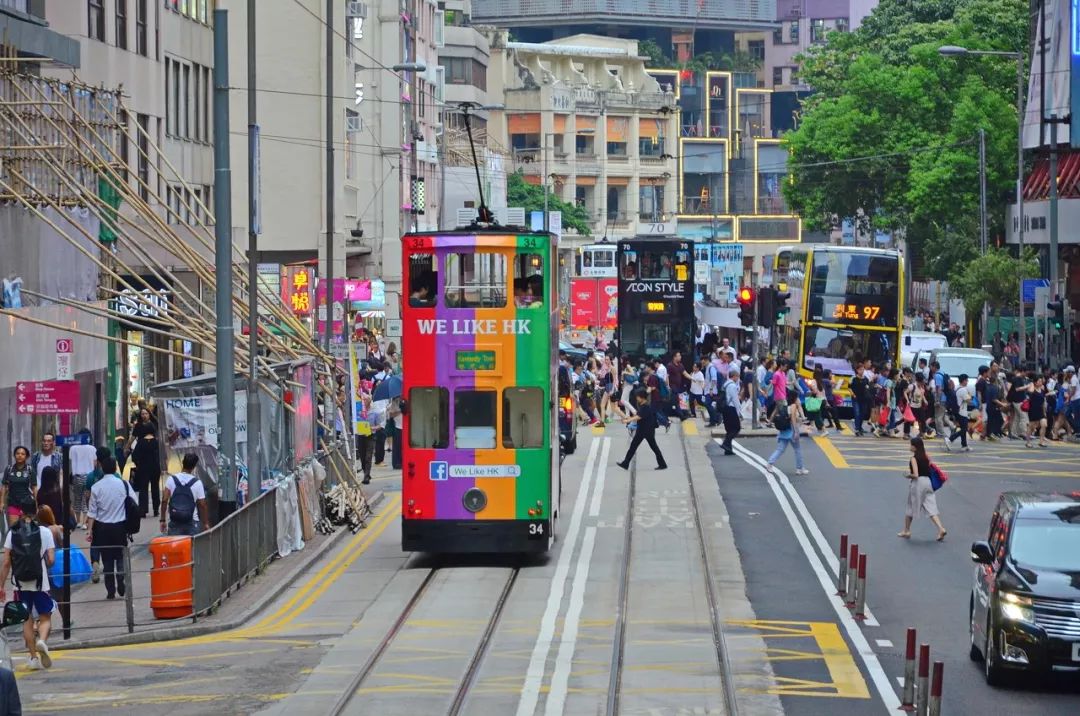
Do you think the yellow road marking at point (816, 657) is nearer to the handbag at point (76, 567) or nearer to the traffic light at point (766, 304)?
the handbag at point (76, 567)

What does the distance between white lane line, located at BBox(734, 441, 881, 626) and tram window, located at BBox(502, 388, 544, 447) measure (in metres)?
3.98

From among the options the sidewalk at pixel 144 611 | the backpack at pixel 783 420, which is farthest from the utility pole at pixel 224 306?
the backpack at pixel 783 420

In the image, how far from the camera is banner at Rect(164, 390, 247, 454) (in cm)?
2738

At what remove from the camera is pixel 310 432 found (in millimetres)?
29516

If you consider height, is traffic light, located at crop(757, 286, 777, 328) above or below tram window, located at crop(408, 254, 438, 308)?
below

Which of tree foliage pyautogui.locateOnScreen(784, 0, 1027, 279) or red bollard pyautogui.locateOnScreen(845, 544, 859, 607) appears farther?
tree foliage pyautogui.locateOnScreen(784, 0, 1027, 279)

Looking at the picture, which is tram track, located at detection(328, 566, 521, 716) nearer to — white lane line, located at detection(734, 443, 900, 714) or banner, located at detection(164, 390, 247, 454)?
white lane line, located at detection(734, 443, 900, 714)

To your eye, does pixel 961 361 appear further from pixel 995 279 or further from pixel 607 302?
pixel 607 302

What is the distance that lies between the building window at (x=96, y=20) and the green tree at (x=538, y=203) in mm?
63345

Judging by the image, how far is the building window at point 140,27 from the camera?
137 feet

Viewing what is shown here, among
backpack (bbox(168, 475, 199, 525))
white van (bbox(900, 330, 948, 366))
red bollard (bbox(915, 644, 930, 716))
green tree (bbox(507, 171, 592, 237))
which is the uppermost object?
green tree (bbox(507, 171, 592, 237))

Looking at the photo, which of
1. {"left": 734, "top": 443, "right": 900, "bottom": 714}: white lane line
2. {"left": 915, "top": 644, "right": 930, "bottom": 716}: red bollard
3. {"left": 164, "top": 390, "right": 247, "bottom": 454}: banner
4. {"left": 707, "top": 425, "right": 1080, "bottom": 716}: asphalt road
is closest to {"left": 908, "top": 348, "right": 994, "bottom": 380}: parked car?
{"left": 707, "top": 425, "right": 1080, "bottom": 716}: asphalt road

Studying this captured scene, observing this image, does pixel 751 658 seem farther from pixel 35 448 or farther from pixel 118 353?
pixel 118 353

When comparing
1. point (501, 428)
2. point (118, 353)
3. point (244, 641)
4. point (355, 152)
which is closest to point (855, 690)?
point (244, 641)
